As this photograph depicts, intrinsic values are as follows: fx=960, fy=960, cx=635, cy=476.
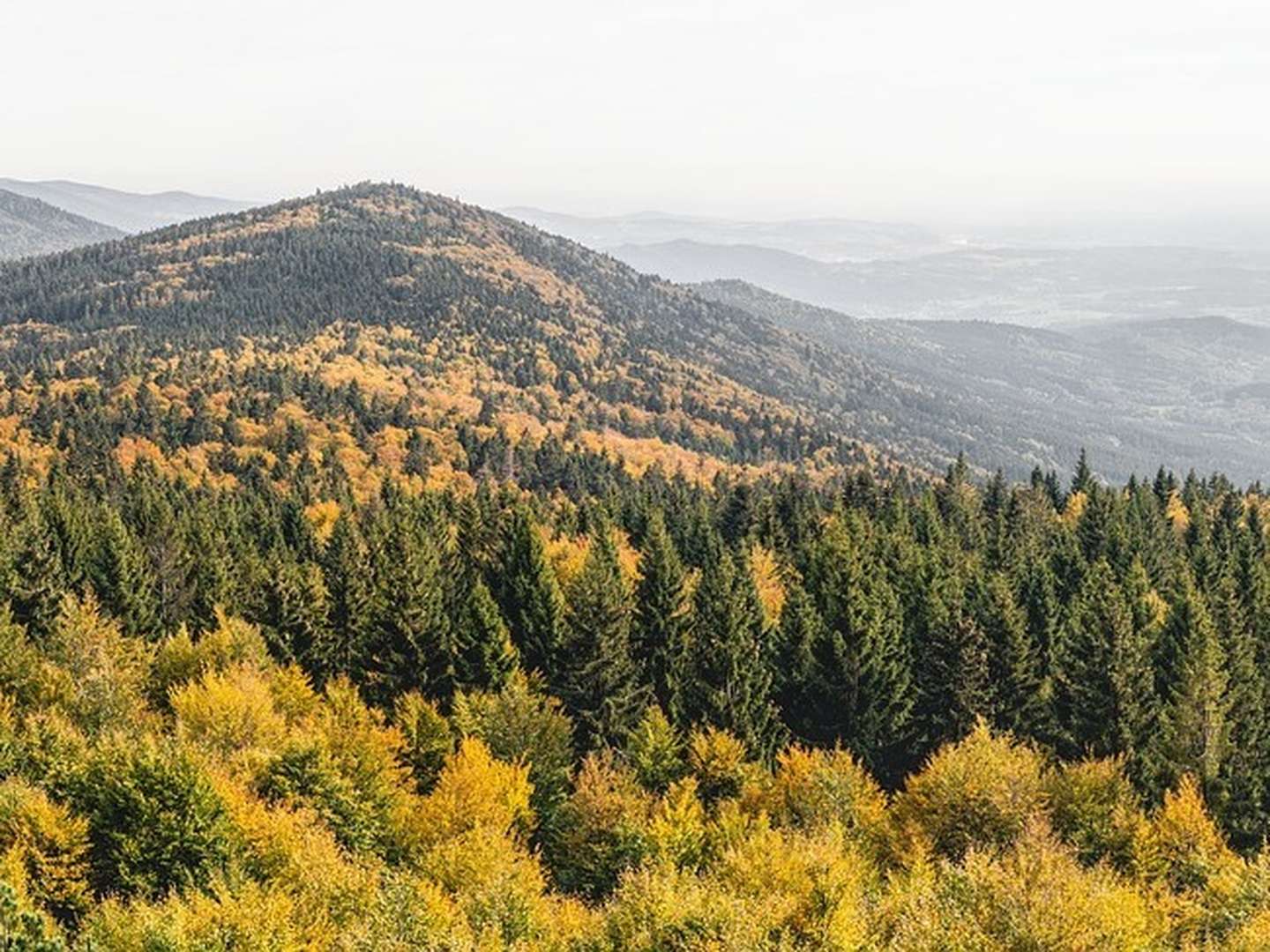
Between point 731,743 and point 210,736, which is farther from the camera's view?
point 731,743

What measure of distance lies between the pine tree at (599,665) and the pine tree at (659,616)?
411cm

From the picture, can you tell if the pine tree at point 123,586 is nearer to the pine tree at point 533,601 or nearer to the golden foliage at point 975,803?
the pine tree at point 533,601

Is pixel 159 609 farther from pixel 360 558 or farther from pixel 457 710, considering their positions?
pixel 457 710

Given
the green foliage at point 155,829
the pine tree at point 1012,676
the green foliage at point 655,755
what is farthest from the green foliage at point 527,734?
the pine tree at point 1012,676

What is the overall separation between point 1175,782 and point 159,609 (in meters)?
73.6

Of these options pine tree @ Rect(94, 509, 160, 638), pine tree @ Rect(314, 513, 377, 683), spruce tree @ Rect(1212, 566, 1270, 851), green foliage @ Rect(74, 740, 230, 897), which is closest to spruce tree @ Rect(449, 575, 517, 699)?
pine tree @ Rect(314, 513, 377, 683)

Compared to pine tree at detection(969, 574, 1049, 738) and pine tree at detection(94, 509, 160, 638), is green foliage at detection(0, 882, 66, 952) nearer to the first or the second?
pine tree at detection(94, 509, 160, 638)

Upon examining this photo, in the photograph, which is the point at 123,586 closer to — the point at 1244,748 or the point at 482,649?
the point at 482,649

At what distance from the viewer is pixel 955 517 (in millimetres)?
120125

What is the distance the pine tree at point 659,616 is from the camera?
2670 inches

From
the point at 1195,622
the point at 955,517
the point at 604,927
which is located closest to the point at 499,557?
the point at 604,927

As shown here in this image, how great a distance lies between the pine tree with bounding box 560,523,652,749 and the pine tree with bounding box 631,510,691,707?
4.11m

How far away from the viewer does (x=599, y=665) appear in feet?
207

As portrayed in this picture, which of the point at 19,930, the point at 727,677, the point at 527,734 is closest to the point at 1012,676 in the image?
the point at 727,677
